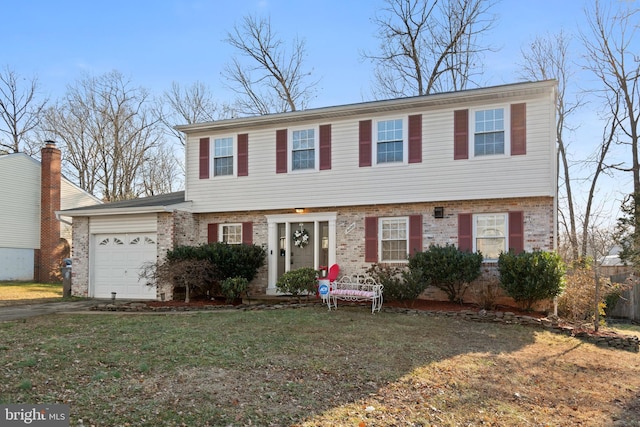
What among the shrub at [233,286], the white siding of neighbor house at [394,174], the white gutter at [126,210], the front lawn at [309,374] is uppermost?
the white siding of neighbor house at [394,174]

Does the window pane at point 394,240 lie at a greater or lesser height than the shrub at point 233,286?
greater

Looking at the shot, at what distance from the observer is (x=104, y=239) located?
1559cm

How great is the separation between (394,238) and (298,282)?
2960 mm

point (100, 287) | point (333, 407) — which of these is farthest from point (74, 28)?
point (333, 407)

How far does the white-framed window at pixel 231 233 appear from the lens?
604 inches

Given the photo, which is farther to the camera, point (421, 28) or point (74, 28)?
point (421, 28)

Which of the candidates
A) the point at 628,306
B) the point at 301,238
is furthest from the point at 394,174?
the point at 628,306

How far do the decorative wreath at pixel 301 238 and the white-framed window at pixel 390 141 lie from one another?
2.88m

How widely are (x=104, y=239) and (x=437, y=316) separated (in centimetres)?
1027

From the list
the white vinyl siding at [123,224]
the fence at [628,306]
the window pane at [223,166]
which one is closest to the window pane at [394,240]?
the window pane at [223,166]

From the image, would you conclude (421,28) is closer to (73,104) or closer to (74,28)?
(74,28)

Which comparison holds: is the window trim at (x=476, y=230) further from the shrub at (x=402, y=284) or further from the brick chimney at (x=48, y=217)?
the brick chimney at (x=48, y=217)

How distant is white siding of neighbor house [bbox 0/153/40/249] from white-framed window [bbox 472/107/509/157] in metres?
20.8

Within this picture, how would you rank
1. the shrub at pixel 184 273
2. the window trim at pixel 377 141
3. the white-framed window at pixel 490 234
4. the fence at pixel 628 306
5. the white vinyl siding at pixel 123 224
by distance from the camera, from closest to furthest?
the white-framed window at pixel 490 234 → the shrub at pixel 184 273 → the window trim at pixel 377 141 → the white vinyl siding at pixel 123 224 → the fence at pixel 628 306
